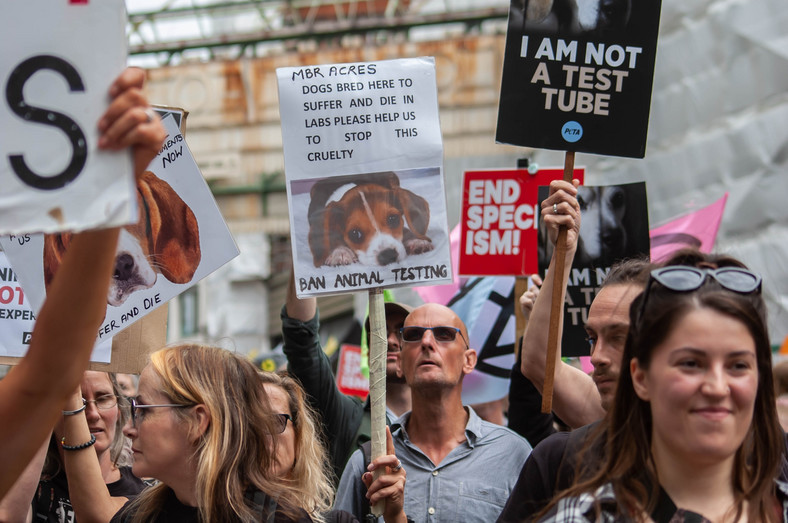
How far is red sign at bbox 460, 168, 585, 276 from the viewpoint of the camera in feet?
16.6

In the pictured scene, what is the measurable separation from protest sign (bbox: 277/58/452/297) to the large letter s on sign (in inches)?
61.7

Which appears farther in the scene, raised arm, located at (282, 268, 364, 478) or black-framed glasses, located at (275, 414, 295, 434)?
raised arm, located at (282, 268, 364, 478)

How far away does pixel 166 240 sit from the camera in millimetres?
3758

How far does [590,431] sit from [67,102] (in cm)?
141

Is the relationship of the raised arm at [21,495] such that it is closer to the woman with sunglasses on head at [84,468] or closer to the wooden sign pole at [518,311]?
the woman with sunglasses on head at [84,468]

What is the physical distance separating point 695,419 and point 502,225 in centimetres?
309

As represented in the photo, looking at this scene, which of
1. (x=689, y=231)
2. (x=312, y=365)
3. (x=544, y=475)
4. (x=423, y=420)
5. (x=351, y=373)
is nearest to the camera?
(x=544, y=475)

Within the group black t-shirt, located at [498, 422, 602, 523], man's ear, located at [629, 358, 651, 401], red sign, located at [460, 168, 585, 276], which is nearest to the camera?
man's ear, located at [629, 358, 651, 401]

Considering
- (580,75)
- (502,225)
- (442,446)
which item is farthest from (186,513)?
(502,225)

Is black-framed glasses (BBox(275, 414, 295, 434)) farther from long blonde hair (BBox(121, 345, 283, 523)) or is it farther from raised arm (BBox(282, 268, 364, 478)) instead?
raised arm (BBox(282, 268, 364, 478))

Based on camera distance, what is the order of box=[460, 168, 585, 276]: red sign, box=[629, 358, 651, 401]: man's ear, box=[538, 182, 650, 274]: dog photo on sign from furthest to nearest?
box=[460, 168, 585, 276]: red sign, box=[538, 182, 650, 274]: dog photo on sign, box=[629, 358, 651, 401]: man's ear

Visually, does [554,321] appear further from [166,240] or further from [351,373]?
[351,373]

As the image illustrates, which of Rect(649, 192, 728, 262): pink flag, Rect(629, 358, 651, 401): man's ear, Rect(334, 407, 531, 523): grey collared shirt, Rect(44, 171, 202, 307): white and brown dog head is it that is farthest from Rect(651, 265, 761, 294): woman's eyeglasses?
Rect(649, 192, 728, 262): pink flag

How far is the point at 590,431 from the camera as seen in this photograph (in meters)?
2.55
